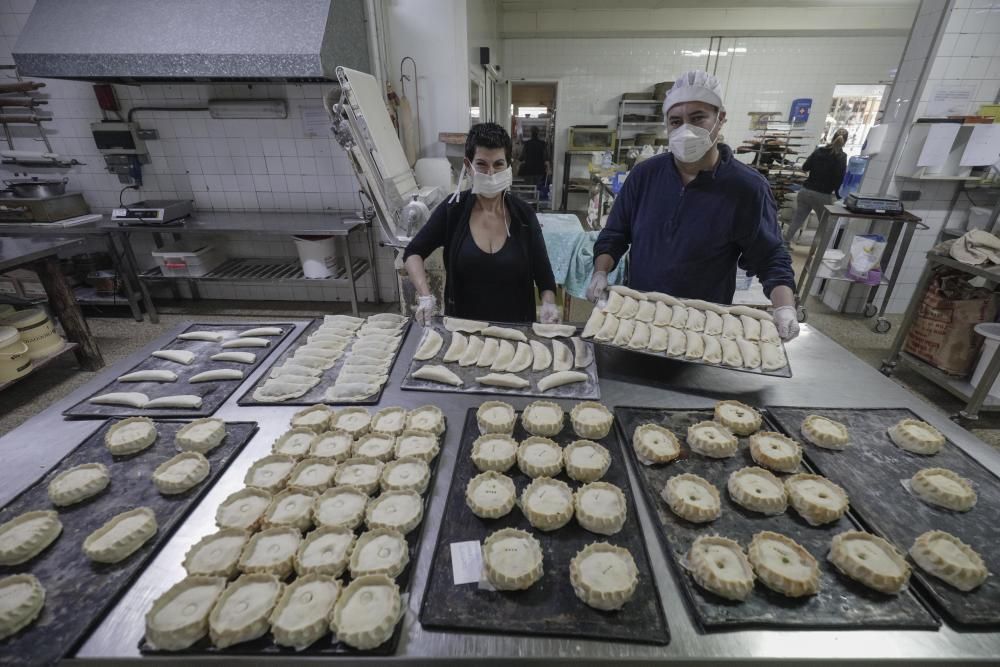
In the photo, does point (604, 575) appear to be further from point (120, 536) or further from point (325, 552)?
point (120, 536)

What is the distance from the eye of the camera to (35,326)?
3.38 m

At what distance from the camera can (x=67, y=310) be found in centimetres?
359

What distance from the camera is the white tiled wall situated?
169 inches

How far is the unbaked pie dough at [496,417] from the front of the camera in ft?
4.76

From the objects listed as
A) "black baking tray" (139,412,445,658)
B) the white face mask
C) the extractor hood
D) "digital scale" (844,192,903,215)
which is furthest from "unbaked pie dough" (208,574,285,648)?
"digital scale" (844,192,903,215)

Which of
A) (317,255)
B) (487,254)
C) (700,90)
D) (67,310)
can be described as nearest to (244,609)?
(487,254)

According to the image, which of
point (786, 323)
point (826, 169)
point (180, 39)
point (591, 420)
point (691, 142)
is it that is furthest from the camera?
point (826, 169)

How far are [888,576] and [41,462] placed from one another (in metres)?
2.30

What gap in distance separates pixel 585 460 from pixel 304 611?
81 cm

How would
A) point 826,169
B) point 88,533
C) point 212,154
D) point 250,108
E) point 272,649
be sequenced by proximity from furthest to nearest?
point 826,169 → point 212,154 → point 250,108 → point 88,533 → point 272,649

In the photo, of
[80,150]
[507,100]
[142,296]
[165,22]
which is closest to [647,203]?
[165,22]

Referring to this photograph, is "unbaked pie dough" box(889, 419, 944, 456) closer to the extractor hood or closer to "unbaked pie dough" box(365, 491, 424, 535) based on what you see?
"unbaked pie dough" box(365, 491, 424, 535)

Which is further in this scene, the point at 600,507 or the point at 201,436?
the point at 201,436

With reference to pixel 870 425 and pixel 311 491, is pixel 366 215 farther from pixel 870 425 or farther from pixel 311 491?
pixel 870 425
